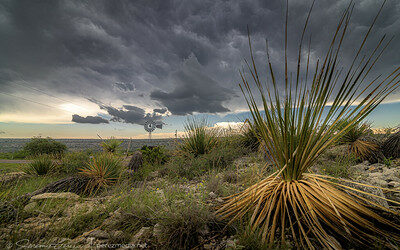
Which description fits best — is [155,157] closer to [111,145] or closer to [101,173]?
[101,173]

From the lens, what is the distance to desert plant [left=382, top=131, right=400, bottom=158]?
3.73 metres

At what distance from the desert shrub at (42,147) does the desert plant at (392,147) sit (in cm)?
1933

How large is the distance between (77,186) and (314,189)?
219 inches

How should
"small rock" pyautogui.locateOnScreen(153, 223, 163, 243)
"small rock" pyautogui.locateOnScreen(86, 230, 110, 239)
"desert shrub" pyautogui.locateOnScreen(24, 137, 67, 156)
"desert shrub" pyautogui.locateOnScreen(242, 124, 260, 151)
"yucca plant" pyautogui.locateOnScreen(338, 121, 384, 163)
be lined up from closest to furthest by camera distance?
"small rock" pyautogui.locateOnScreen(153, 223, 163, 243)
"small rock" pyautogui.locateOnScreen(86, 230, 110, 239)
"yucca plant" pyautogui.locateOnScreen(338, 121, 384, 163)
"desert shrub" pyautogui.locateOnScreen(242, 124, 260, 151)
"desert shrub" pyautogui.locateOnScreen(24, 137, 67, 156)

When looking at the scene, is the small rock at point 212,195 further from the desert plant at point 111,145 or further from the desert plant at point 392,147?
the desert plant at point 111,145

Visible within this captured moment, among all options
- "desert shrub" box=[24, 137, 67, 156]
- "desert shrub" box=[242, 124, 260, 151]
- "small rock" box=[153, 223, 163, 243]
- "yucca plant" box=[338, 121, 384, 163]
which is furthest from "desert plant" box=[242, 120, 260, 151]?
"desert shrub" box=[24, 137, 67, 156]

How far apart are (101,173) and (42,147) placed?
45.2ft

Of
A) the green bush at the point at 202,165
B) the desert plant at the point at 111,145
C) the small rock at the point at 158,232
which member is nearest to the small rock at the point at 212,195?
the small rock at the point at 158,232

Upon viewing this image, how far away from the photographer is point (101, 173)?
4.87m

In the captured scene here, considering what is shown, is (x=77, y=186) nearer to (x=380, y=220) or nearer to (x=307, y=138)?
(x=307, y=138)

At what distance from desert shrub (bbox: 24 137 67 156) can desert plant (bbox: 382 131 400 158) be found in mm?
19331

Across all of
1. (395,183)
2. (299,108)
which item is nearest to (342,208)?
(299,108)

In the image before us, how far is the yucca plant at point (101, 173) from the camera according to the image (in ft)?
15.1

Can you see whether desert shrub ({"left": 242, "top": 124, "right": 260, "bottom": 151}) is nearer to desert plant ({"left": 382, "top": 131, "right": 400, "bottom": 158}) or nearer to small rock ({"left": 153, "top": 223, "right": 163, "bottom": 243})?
desert plant ({"left": 382, "top": 131, "right": 400, "bottom": 158})
